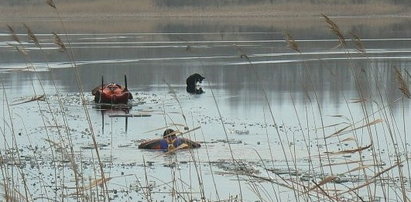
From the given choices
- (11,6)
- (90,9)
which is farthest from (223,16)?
(11,6)

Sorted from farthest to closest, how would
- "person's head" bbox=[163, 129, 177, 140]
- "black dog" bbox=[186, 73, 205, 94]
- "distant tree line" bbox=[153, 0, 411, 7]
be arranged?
"distant tree line" bbox=[153, 0, 411, 7], "black dog" bbox=[186, 73, 205, 94], "person's head" bbox=[163, 129, 177, 140]

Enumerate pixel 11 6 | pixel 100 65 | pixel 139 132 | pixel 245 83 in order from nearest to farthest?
1. pixel 139 132
2. pixel 245 83
3. pixel 100 65
4. pixel 11 6

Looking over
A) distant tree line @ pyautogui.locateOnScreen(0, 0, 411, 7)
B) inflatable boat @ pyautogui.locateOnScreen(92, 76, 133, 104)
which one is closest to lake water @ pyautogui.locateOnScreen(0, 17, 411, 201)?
inflatable boat @ pyautogui.locateOnScreen(92, 76, 133, 104)

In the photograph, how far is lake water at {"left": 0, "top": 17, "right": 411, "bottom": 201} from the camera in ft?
23.0

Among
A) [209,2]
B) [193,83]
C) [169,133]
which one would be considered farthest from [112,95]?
[209,2]

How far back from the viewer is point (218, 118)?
69.2ft

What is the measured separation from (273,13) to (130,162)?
81.7m

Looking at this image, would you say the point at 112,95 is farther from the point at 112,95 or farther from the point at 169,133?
the point at 169,133

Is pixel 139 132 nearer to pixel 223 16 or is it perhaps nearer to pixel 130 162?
pixel 130 162

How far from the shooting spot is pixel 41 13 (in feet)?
334

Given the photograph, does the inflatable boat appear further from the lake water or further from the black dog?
the black dog

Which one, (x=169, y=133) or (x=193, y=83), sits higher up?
(x=169, y=133)

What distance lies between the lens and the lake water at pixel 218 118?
701cm

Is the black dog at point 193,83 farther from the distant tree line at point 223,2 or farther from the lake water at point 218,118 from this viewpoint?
the distant tree line at point 223,2
